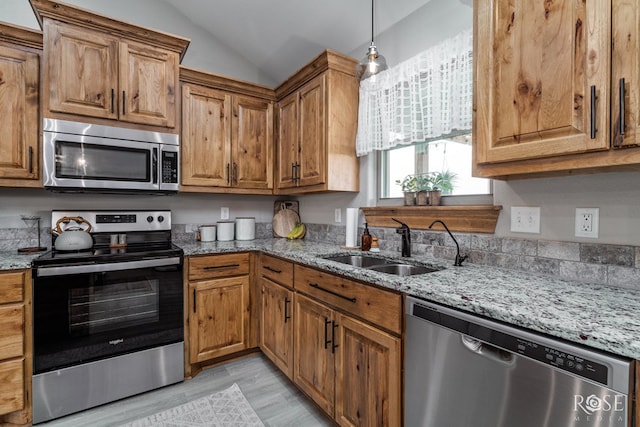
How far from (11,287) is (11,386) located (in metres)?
0.54

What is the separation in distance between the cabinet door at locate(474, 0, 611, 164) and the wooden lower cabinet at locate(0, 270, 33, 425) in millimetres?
2439

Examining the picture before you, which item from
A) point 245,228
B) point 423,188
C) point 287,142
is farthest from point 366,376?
point 287,142

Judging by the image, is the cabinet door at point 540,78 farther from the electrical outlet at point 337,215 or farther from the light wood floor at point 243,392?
the light wood floor at point 243,392

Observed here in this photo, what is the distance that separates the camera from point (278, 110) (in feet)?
9.64

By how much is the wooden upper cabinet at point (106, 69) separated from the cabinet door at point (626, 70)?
8.05 feet

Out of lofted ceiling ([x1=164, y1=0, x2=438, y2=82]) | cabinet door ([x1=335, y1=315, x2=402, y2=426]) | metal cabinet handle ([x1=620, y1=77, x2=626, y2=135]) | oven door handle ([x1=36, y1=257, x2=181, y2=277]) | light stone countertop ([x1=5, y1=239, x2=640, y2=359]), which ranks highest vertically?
lofted ceiling ([x1=164, y1=0, x2=438, y2=82])

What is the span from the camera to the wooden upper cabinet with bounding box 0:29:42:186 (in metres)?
1.95

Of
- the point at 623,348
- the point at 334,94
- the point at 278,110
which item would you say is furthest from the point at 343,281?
the point at 278,110

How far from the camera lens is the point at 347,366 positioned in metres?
1.54

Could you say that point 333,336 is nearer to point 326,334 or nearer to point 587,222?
point 326,334

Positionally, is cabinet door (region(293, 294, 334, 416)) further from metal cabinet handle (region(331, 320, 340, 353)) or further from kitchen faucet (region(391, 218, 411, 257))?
kitchen faucet (region(391, 218, 411, 257))

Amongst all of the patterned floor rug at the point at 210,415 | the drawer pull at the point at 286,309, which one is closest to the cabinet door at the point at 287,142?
the drawer pull at the point at 286,309

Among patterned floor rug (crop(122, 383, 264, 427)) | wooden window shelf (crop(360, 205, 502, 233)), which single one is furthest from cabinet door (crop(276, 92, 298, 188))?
patterned floor rug (crop(122, 383, 264, 427))

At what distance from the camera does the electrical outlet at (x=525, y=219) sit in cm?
145
